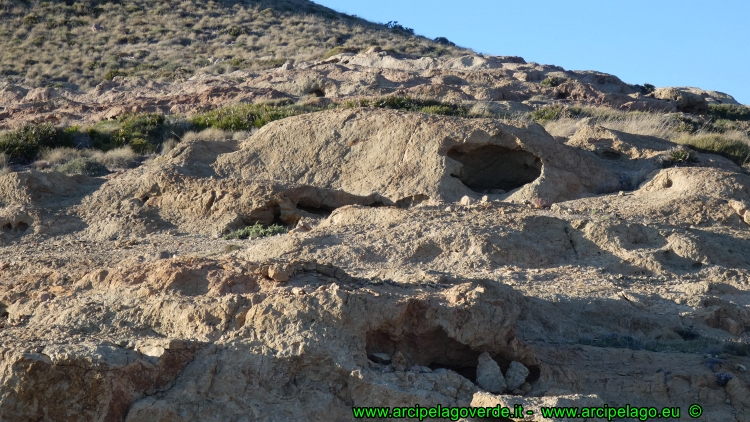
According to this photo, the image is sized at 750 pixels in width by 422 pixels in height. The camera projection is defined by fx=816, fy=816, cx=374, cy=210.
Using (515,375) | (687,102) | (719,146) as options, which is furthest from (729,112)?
(515,375)

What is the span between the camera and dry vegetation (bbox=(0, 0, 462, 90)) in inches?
1089

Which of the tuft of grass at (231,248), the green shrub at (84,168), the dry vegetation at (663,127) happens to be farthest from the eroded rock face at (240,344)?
the dry vegetation at (663,127)

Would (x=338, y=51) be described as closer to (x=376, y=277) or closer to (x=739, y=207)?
(x=739, y=207)

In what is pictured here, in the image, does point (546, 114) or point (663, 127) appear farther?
point (546, 114)

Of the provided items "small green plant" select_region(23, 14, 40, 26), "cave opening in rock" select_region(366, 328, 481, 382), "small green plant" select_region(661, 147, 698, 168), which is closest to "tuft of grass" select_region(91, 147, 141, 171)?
"small green plant" select_region(661, 147, 698, 168)

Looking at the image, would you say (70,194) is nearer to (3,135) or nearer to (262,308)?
(3,135)

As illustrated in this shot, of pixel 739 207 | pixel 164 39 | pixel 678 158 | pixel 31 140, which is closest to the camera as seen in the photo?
pixel 739 207

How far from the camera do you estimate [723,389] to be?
4539 millimetres

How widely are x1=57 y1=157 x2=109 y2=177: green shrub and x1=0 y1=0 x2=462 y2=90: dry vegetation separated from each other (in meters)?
14.2

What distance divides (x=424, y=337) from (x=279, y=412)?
0.99 meters

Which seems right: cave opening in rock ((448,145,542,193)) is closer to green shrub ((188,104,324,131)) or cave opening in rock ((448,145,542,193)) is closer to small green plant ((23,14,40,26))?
green shrub ((188,104,324,131))

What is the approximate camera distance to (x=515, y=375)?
428 centimetres

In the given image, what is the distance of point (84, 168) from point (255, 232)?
14.7 feet

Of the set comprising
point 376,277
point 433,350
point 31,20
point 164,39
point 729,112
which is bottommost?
point 31,20
